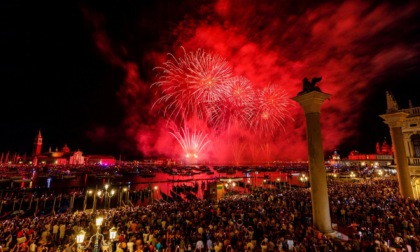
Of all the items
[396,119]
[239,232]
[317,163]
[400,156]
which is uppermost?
[396,119]

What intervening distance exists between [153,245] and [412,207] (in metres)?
16.0

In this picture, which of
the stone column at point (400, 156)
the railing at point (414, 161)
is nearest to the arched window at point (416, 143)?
the railing at point (414, 161)

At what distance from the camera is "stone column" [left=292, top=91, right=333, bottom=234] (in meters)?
10.0

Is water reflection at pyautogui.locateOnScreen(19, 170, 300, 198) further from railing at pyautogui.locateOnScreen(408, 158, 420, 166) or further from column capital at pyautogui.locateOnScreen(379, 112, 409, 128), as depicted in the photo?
railing at pyautogui.locateOnScreen(408, 158, 420, 166)

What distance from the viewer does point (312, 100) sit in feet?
34.3

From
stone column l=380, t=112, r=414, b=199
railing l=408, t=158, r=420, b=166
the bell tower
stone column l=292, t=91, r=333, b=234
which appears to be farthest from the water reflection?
the bell tower

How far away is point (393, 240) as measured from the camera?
30.2ft

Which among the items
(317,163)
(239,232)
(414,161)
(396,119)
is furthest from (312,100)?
(414,161)

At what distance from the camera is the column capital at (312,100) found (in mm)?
10383

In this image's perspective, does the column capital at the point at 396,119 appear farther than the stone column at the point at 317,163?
Yes

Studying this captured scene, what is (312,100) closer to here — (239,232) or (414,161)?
(239,232)

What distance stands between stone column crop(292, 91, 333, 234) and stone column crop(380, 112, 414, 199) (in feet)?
36.8

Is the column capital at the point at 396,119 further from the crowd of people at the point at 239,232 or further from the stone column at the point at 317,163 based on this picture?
the stone column at the point at 317,163

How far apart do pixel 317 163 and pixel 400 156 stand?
1174 cm
